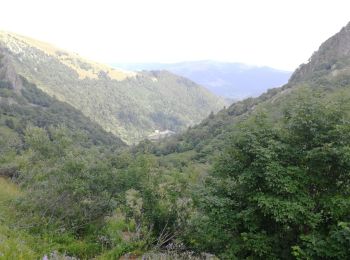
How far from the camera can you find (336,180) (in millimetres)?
10203

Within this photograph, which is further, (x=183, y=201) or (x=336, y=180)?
(x=183, y=201)

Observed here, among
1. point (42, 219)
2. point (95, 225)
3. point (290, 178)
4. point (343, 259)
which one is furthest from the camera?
point (95, 225)

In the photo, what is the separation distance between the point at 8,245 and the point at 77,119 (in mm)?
169453

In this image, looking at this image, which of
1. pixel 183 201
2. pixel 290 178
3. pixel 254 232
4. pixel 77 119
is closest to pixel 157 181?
pixel 183 201

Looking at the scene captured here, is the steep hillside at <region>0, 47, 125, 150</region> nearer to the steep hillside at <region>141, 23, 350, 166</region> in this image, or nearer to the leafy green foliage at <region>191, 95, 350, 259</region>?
the steep hillside at <region>141, 23, 350, 166</region>

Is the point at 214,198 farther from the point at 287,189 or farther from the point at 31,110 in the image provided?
the point at 31,110

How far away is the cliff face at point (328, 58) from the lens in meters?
99.8

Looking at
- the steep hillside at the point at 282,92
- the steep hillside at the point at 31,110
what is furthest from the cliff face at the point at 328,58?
the steep hillside at the point at 31,110

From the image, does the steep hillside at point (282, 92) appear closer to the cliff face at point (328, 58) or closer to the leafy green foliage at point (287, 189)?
the cliff face at point (328, 58)

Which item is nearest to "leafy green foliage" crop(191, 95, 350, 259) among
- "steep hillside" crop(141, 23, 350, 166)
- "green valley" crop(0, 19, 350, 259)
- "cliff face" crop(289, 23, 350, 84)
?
"green valley" crop(0, 19, 350, 259)

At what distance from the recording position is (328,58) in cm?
11144

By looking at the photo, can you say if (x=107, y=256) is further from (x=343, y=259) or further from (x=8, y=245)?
(x=343, y=259)

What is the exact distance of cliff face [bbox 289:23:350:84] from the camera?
9975 cm

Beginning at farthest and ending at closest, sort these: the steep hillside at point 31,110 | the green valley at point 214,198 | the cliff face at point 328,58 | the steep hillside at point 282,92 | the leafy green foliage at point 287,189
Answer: the steep hillside at point 31,110, the cliff face at point 328,58, the steep hillside at point 282,92, the green valley at point 214,198, the leafy green foliage at point 287,189
